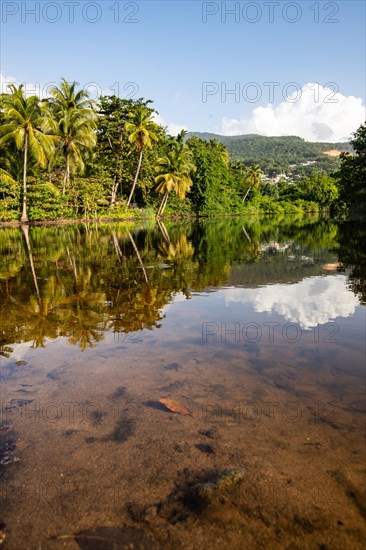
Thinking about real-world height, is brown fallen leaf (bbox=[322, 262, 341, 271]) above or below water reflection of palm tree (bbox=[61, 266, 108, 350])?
above

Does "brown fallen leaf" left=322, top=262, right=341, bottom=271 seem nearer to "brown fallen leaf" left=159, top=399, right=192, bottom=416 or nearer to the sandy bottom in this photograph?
the sandy bottom

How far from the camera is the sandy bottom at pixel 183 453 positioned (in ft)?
8.11

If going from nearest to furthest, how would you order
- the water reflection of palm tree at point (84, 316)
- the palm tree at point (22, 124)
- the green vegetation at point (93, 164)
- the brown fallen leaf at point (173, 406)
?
1. the brown fallen leaf at point (173, 406)
2. the water reflection of palm tree at point (84, 316)
3. the palm tree at point (22, 124)
4. the green vegetation at point (93, 164)

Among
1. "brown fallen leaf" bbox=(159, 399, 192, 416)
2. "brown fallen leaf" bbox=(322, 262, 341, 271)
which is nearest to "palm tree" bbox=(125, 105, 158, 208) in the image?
"brown fallen leaf" bbox=(322, 262, 341, 271)

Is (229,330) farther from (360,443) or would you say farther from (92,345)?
(360,443)

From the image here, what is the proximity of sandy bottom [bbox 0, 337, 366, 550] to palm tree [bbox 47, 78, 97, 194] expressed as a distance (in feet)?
134

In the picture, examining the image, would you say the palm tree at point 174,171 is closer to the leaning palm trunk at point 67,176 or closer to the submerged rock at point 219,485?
the leaning palm trunk at point 67,176

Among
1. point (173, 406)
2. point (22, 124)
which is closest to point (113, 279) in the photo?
point (173, 406)

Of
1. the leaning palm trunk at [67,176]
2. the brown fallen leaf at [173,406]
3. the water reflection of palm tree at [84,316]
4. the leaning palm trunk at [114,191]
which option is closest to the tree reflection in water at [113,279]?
the water reflection of palm tree at [84,316]

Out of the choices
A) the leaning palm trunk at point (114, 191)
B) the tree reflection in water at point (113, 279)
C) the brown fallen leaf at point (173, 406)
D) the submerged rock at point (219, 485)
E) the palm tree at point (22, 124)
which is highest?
the palm tree at point (22, 124)

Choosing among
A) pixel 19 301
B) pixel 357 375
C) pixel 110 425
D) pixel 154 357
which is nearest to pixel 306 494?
pixel 110 425

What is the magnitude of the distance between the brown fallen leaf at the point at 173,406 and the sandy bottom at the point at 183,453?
0.21ft

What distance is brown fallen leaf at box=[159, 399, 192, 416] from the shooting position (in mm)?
3910

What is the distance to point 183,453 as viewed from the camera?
323 cm
